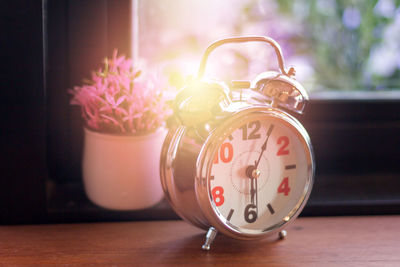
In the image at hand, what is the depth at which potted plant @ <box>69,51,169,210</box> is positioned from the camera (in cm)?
99

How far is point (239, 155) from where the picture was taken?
896 millimetres

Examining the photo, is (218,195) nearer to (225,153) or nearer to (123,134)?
(225,153)

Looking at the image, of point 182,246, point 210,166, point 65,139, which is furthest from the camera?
point 65,139

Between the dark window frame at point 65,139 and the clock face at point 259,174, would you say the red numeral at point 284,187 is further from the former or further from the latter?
the dark window frame at point 65,139

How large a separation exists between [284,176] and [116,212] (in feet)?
1.19

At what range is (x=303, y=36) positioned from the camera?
1.35 metres

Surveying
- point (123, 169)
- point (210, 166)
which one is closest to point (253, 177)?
point (210, 166)

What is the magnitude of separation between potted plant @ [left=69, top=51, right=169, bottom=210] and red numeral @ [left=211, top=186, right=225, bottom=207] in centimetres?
21

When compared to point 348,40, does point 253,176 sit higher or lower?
lower

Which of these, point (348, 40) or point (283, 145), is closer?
point (283, 145)

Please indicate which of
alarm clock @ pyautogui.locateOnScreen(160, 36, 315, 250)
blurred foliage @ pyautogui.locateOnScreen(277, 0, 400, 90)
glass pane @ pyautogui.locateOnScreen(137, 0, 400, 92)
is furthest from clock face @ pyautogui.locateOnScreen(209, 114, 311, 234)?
blurred foliage @ pyautogui.locateOnScreen(277, 0, 400, 90)

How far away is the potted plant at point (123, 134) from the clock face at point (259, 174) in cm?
21

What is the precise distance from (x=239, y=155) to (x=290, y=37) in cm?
56

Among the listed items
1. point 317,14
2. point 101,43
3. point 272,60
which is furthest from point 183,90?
point 317,14
